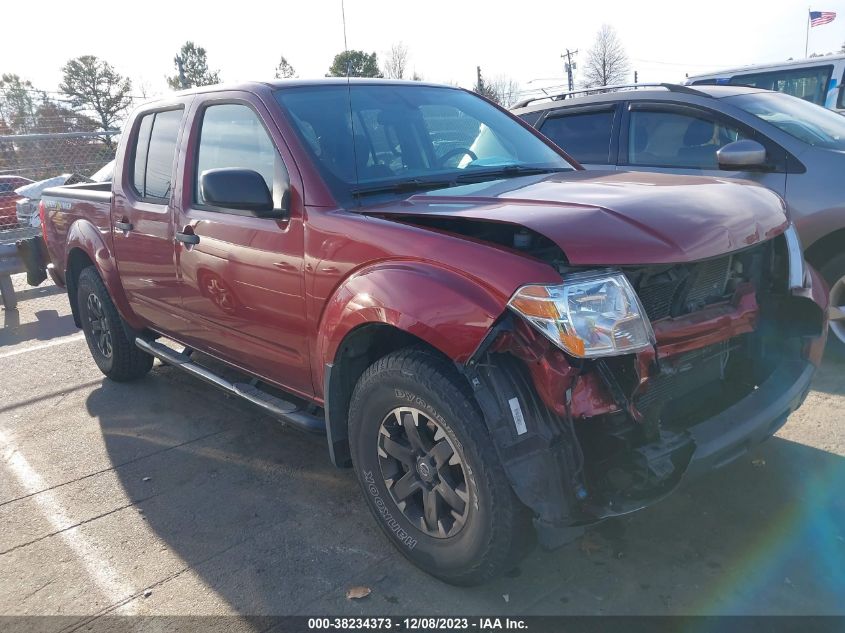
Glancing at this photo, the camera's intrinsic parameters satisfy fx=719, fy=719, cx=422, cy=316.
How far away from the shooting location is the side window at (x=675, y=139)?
517cm

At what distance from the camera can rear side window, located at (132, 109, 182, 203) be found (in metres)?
4.18

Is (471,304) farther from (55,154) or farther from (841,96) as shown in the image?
(55,154)

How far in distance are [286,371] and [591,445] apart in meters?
1.65

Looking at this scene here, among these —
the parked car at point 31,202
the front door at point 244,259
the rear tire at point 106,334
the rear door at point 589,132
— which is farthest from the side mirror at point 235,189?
the parked car at point 31,202

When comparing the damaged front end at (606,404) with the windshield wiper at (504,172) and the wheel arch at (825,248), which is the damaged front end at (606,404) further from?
the wheel arch at (825,248)

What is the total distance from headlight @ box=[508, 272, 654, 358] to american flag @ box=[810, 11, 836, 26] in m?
24.6

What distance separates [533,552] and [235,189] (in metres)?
1.98

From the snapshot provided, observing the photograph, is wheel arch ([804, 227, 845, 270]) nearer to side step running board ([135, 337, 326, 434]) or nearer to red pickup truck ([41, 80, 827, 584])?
red pickup truck ([41, 80, 827, 584])

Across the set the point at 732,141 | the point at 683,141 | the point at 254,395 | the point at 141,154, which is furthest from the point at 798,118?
the point at 141,154

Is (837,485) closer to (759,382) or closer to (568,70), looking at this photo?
(759,382)

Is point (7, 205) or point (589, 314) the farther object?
point (7, 205)

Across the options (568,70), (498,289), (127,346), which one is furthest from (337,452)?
(568,70)

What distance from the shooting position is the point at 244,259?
3.42 meters

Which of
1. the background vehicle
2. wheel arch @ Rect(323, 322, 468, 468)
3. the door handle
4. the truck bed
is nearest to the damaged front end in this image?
wheel arch @ Rect(323, 322, 468, 468)
